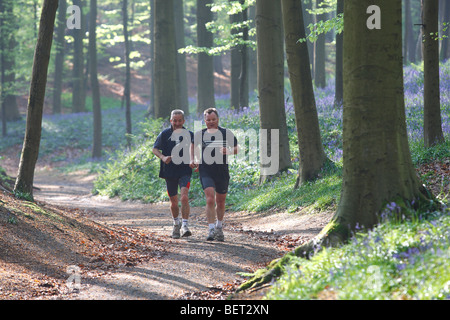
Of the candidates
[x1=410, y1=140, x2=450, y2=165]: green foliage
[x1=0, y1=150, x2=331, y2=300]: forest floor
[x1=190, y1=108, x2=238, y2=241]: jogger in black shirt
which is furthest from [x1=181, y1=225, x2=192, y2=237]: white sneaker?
[x1=410, y1=140, x2=450, y2=165]: green foliage

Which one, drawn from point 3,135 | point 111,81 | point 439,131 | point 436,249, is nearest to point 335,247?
point 436,249

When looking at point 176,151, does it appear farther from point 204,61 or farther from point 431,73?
point 204,61

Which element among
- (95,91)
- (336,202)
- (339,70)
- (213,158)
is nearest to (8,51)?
(95,91)

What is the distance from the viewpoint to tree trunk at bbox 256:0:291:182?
13.2 meters

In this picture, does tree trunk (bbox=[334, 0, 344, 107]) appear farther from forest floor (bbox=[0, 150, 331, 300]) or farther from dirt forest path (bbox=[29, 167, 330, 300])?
forest floor (bbox=[0, 150, 331, 300])

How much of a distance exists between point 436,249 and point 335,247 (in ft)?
3.82

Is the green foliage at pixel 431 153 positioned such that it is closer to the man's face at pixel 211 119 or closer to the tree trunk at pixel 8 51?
the man's face at pixel 211 119

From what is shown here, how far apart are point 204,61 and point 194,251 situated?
17341mm

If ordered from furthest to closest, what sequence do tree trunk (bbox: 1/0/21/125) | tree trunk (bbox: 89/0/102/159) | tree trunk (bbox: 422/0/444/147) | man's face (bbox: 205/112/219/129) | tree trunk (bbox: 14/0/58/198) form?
tree trunk (bbox: 1/0/21/125) < tree trunk (bbox: 89/0/102/159) < tree trunk (bbox: 422/0/444/147) < tree trunk (bbox: 14/0/58/198) < man's face (bbox: 205/112/219/129)

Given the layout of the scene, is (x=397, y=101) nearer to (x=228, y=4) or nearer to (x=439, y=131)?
(x=439, y=131)

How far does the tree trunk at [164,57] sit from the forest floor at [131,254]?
8.40 meters

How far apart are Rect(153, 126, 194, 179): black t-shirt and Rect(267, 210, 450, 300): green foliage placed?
4.29 meters

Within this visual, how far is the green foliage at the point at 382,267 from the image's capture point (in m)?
4.06

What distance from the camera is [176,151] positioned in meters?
9.28
